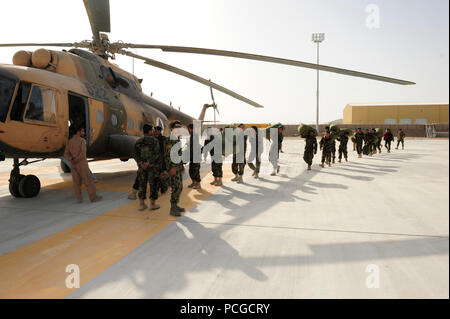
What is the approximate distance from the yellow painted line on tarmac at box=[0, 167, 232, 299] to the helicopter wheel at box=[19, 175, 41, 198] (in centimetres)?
266

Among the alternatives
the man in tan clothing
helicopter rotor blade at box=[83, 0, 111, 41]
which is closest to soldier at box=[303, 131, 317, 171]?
helicopter rotor blade at box=[83, 0, 111, 41]

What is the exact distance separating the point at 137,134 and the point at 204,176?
8.83ft

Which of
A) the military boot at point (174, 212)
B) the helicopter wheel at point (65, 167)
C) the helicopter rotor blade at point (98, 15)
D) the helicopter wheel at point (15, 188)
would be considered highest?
the helicopter rotor blade at point (98, 15)

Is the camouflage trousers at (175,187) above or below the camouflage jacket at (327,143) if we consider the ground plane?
below

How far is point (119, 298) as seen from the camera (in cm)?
266

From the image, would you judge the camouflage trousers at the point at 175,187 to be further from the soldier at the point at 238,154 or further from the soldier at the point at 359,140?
the soldier at the point at 359,140

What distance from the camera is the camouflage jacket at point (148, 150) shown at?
216 inches

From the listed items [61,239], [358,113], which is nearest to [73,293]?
[61,239]

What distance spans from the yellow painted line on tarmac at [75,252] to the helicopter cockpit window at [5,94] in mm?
2624

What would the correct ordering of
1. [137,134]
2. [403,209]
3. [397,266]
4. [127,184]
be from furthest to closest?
[137,134] < [127,184] < [403,209] < [397,266]

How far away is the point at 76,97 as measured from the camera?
22.2 ft

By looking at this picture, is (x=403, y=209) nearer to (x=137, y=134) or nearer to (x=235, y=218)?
(x=235, y=218)

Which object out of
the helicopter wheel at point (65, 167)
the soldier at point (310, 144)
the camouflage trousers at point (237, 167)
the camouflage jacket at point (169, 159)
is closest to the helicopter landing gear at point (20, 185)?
the helicopter wheel at point (65, 167)

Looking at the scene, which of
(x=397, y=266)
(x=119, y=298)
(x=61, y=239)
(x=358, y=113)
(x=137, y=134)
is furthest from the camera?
(x=358, y=113)
